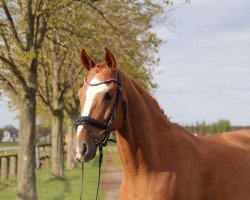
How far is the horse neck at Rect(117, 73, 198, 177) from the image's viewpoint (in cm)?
493

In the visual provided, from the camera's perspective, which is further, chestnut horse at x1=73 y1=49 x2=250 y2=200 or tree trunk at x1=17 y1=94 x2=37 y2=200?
tree trunk at x1=17 y1=94 x2=37 y2=200

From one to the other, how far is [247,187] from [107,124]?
193cm

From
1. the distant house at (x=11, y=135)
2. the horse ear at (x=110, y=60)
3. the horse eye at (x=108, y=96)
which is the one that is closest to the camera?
the horse eye at (x=108, y=96)

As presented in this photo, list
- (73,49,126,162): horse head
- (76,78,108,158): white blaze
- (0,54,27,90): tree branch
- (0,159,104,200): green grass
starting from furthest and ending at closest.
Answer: (0,159,104,200): green grass → (0,54,27,90): tree branch → (76,78,108,158): white blaze → (73,49,126,162): horse head

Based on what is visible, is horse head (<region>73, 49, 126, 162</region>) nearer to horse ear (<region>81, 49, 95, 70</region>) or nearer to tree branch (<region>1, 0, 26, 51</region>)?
horse ear (<region>81, 49, 95, 70</region>)

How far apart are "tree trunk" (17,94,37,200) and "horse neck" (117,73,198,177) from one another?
7.33 m

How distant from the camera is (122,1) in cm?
1280

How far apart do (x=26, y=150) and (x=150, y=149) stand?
7.74 meters

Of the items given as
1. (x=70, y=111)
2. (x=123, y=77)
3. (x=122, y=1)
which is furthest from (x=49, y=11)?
(x=70, y=111)

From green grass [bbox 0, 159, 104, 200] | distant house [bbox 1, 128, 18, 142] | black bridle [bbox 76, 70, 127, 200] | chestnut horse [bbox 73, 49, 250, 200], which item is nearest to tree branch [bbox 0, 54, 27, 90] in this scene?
green grass [bbox 0, 159, 104, 200]

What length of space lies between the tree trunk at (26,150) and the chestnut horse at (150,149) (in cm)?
719

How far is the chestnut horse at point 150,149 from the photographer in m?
4.63

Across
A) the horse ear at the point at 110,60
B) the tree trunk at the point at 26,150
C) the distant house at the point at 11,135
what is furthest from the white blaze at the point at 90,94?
the distant house at the point at 11,135

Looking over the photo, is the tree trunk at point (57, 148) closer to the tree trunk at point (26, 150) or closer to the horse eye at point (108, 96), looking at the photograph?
the tree trunk at point (26, 150)
